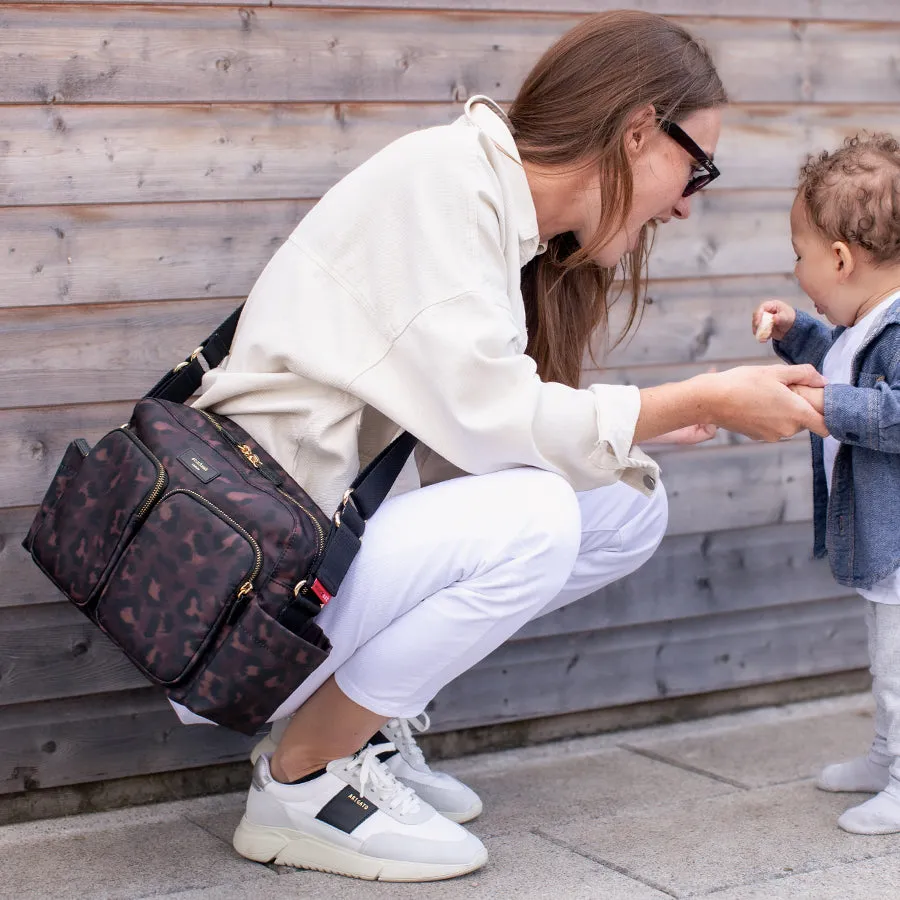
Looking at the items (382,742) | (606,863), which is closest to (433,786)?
(382,742)

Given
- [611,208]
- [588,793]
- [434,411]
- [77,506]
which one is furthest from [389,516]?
[588,793]

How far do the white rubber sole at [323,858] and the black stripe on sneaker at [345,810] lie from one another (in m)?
0.04

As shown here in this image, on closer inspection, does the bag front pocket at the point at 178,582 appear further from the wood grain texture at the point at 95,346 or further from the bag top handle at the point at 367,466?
the wood grain texture at the point at 95,346

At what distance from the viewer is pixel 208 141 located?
2312 millimetres

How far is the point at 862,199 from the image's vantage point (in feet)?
6.90

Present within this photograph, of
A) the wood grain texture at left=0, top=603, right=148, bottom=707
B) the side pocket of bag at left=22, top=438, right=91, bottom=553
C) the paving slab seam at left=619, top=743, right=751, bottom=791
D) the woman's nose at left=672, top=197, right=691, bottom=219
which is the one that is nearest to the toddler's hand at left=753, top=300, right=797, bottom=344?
the woman's nose at left=672, top=197, right=691, bottom=219

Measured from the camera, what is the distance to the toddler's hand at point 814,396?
1987 millimetres

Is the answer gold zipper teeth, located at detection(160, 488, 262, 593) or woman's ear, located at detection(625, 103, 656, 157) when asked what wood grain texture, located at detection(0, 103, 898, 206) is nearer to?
woman's ear, located at detection(625, 103, 656, 157)

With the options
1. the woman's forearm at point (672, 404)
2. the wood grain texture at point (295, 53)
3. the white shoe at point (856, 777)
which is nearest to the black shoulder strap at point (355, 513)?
the woman's forearm at point (672, 404)

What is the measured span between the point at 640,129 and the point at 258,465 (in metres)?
0.85

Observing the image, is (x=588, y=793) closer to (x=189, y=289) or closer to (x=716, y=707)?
(x=716, y=707)

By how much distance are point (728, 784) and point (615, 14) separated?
1506mm

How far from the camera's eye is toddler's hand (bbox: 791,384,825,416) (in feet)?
6.52

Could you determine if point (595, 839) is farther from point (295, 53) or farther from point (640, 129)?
point (295, 53)
